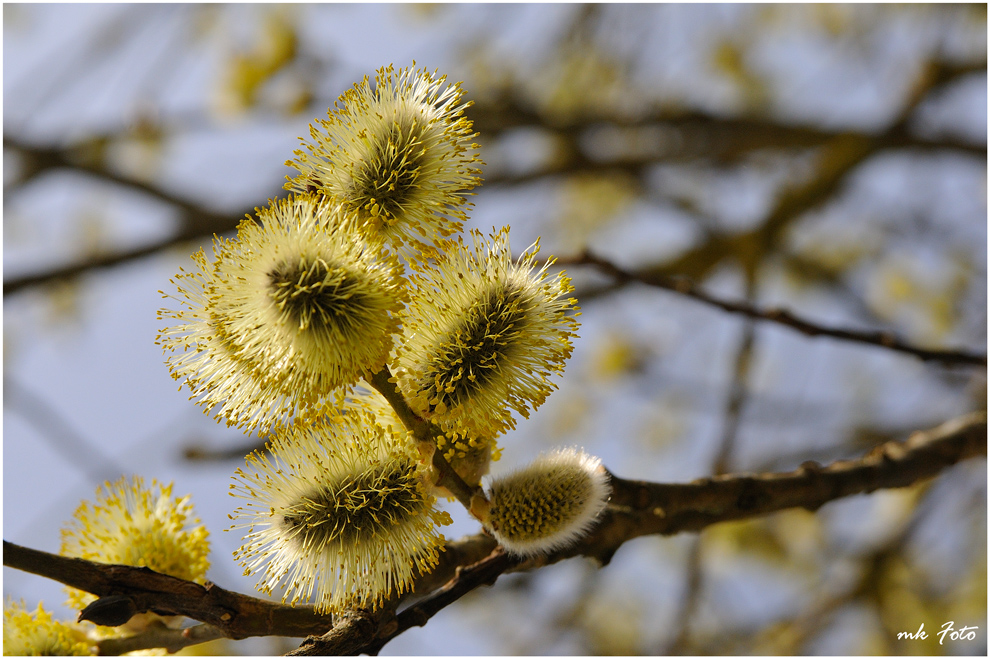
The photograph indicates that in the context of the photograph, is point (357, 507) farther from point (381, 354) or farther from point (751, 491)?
point (751, 491)

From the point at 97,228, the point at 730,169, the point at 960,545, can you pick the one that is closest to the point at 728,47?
the point at 730,169

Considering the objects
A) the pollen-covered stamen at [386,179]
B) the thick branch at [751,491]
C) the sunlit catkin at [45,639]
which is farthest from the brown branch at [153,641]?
the pollen-covered stamen at [386,179]

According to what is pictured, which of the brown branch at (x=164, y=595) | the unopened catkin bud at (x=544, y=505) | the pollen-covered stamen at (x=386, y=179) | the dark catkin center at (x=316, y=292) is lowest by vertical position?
the brown branch at (x=164, y=595)

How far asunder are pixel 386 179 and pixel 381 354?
28 centimetres

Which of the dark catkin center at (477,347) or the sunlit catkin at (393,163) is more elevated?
the sunlit catkin at (393,163)

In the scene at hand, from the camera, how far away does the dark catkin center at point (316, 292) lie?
3.16ft

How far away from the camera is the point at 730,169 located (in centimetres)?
434

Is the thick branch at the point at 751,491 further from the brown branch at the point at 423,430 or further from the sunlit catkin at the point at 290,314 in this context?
the sunlit catkin at the point at 290,314

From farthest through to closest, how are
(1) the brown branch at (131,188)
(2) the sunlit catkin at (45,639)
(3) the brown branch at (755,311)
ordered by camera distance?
(1) the brown branch at (131,188) < (3) the brown branch at (755,311) < (2) the sunlit catkin at (45,639)

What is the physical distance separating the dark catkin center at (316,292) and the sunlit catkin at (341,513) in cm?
18

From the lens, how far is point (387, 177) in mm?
1047

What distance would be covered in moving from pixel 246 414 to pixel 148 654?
1.70 ft

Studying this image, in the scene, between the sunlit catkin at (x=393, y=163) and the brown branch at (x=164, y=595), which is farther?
the sunlit catkin at (x=393, y=163)

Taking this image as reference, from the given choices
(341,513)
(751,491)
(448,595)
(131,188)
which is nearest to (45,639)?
(341,513)
